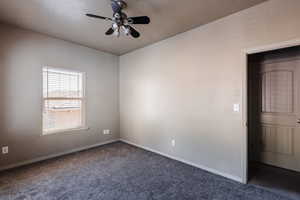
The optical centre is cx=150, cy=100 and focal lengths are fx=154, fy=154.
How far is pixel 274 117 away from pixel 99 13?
153 inches

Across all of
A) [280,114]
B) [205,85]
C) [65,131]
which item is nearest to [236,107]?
[205,85]

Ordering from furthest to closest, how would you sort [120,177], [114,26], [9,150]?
[9,150], [120,177], [114,26]

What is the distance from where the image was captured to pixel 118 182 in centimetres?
252

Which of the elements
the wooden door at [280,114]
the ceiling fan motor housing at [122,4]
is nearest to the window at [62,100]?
the ceiling fan motor housing at [122,4]

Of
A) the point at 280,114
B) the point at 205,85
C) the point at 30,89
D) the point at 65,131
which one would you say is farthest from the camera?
the point at 65,131

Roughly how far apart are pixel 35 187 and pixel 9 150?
1.20 metres

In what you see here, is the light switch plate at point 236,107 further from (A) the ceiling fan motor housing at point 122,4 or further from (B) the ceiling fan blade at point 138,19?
(A) the ceiling fan motor housing at point 122,4

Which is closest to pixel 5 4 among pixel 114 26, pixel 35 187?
pixel 114 26

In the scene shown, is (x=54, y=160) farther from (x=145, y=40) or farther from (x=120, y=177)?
(x=145, y=40)

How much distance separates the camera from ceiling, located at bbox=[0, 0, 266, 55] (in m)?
2.33

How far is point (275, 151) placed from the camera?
312 centimetres

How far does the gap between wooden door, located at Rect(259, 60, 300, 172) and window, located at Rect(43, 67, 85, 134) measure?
4325 millimetres

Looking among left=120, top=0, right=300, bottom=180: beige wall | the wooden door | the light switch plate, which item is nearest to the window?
left=120, top=0, right=300, bottom=180: beige wall

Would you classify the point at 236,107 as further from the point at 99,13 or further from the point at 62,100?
the point at 62,100
